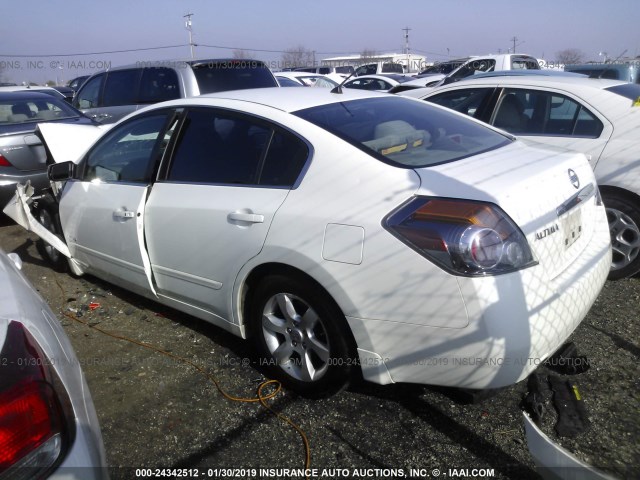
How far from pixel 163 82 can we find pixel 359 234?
5.30 meters

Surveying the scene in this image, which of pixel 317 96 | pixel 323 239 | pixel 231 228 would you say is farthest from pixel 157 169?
pixel 323 239

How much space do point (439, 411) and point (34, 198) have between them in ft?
13.9

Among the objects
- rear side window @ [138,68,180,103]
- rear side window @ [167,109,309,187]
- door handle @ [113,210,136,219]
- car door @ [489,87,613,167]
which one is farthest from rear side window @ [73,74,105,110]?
car door @ [489,87,613,167]

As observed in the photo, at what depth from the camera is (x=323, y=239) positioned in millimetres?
2439

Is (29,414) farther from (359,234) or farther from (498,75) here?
(498,75)

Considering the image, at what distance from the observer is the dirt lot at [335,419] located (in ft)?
7.88

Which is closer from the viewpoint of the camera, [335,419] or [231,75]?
[335,419]

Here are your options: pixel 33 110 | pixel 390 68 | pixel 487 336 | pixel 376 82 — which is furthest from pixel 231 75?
pixel 390 68

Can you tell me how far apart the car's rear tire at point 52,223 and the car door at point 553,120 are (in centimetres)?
402

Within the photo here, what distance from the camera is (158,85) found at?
22.4 ft

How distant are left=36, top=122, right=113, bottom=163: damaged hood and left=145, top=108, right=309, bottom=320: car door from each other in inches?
84.8

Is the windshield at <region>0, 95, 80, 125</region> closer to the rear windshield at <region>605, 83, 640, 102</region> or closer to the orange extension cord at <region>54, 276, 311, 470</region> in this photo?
the orange extension cord at <region>54, 276, 311, 470</region>

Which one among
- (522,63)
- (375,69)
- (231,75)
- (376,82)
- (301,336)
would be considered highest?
(231,75)

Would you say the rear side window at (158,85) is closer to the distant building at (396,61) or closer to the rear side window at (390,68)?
the rear side window at (390,68)
